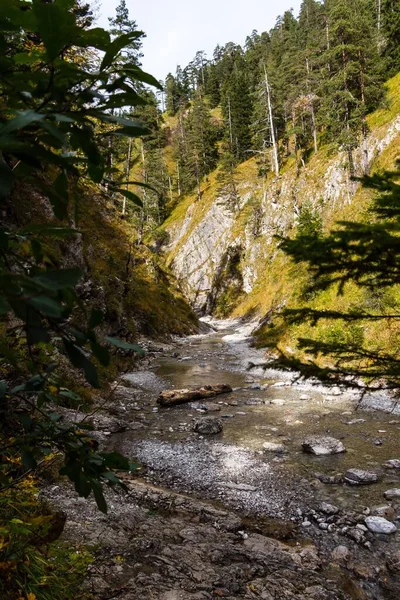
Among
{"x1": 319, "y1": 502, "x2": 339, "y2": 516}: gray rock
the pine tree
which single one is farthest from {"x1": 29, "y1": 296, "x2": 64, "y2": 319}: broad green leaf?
the pine tree

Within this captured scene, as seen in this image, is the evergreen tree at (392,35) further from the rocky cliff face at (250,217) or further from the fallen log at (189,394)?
the fallen log at (189,394)

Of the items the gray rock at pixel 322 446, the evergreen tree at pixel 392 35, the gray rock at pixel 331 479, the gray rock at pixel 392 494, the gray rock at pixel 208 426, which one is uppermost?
the evergreen tree at pixel 392 35

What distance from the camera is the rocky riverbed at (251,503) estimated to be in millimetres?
4734

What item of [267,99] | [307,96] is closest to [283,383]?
[307,96]

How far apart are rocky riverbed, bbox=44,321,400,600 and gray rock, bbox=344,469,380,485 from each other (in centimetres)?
2

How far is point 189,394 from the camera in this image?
14.8 metres

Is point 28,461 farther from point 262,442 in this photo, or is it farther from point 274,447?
point 262,442

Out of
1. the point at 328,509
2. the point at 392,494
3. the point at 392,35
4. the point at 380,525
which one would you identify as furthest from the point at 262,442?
the point at 392,35

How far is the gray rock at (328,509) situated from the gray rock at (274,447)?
266cm

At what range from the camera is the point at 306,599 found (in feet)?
14.7

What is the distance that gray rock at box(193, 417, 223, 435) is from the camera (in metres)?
11.3

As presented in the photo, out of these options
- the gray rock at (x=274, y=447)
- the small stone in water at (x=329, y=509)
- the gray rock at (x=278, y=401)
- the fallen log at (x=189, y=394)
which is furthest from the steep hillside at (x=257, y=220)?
the small stone in water at (x=329, y=509)

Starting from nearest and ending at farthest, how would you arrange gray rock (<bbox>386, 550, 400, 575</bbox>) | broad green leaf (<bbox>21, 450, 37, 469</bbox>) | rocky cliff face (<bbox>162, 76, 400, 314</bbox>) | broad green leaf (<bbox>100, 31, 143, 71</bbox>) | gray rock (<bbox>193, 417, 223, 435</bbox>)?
broad green leaf (<bbox>100, 31, 143, 71</bbox>) < broad green leaf (<bbox>21, 450, 37, 469</bbox>) < gray rock (<bbox>386, 550, 400, 575</bbox>) < gray rock (<bbox>193, 417, 223, 435</bbox>) < rocky cliff face (<bbox>162, 76, 400, 314</bbox>)

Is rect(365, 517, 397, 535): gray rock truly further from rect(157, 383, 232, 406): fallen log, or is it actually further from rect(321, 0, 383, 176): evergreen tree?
rect(321, 0, 383, 176): evergreen tree
